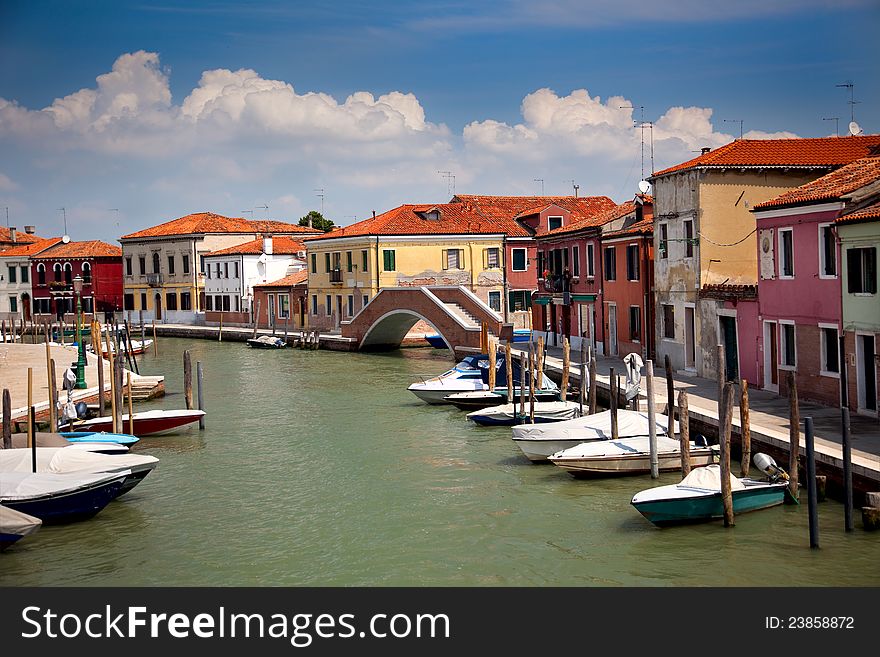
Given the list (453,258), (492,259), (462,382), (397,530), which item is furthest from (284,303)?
(397,530)

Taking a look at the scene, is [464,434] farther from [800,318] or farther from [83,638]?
[83,638]

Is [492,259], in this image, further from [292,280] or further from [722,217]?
[722,217]

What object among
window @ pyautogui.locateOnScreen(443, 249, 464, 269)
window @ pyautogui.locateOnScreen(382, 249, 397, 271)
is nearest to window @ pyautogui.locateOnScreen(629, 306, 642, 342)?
window @ pyautogui.locateOnScreen(443, 249, 464, 269)

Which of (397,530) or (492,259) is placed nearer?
(397,530)

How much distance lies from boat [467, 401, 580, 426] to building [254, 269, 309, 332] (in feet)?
94.9

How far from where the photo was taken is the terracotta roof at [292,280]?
170ft

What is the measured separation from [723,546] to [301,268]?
45.3m

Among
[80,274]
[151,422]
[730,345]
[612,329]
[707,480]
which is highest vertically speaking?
[80,274]

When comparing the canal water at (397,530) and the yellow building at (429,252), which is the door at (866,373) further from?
the yellow building at (429,252)

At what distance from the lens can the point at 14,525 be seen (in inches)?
496

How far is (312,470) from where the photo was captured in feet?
58.2

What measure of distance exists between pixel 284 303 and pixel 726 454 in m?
41.4

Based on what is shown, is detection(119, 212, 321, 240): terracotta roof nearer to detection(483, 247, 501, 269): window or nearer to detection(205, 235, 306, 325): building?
detection(205, 235, 306, 325): building

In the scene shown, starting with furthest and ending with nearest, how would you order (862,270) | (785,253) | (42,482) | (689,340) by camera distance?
(689,340) < (785,253) < (862,270) < (42,482)
